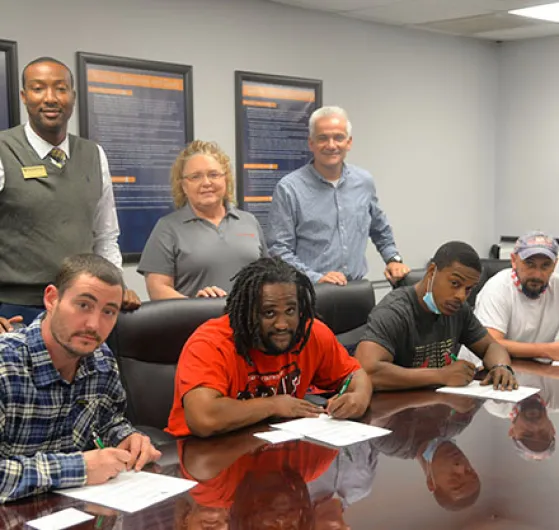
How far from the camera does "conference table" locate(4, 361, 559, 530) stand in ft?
4.73

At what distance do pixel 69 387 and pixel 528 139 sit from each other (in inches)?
204

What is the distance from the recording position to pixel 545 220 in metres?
6.14

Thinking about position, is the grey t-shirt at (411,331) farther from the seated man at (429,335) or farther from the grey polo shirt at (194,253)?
the grey polo shirt at (194,253)

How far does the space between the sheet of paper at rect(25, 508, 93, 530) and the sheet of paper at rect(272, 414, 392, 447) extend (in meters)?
0.67

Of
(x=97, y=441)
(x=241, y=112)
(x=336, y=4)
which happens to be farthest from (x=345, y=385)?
(x=336, y=4)

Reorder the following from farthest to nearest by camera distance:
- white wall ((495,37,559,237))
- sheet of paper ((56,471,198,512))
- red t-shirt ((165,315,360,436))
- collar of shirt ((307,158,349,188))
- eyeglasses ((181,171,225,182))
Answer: white wall ((495,37,559,237)) < collar of shirt ((307,158,349,188)) < eyeglasses ((181,171,225,182)) < red t-shirt ((165,315,360,436)) < sheet of paper ((56,471,198,512))

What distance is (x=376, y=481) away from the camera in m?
1.67

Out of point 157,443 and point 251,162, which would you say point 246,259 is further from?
point 251,162

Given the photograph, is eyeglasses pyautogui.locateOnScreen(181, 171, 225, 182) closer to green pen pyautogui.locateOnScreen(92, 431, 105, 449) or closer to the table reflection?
the table reflection

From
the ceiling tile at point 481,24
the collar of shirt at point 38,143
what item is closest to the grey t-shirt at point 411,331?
the collar of shirt at point 38,143

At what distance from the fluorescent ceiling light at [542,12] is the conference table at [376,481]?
135 inches

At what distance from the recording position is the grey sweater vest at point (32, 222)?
2604mm

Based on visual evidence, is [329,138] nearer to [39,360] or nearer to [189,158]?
[189,158]

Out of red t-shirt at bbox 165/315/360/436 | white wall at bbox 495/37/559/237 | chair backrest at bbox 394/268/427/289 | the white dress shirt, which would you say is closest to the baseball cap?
chair backrest at bbox 394/268/427/289
